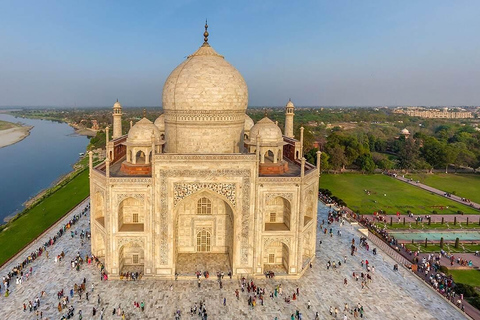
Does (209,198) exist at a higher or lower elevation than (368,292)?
higher

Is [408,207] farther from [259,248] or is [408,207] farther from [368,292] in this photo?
[259,248]

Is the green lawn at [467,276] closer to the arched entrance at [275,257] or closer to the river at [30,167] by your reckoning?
the arched entrance at [275,257]

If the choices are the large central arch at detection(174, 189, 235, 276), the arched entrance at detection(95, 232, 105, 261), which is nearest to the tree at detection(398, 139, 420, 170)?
the large central arch at detection(174, 189, 235, 276)

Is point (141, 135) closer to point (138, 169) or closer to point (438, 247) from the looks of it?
point (138, 169)

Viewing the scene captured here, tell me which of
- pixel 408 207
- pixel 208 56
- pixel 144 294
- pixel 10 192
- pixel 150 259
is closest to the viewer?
pixel 144 294

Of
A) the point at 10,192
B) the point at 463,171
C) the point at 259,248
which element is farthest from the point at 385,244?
the point at 10,192

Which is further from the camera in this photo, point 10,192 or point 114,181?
point 10,192

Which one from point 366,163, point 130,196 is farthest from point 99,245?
point 366,163
